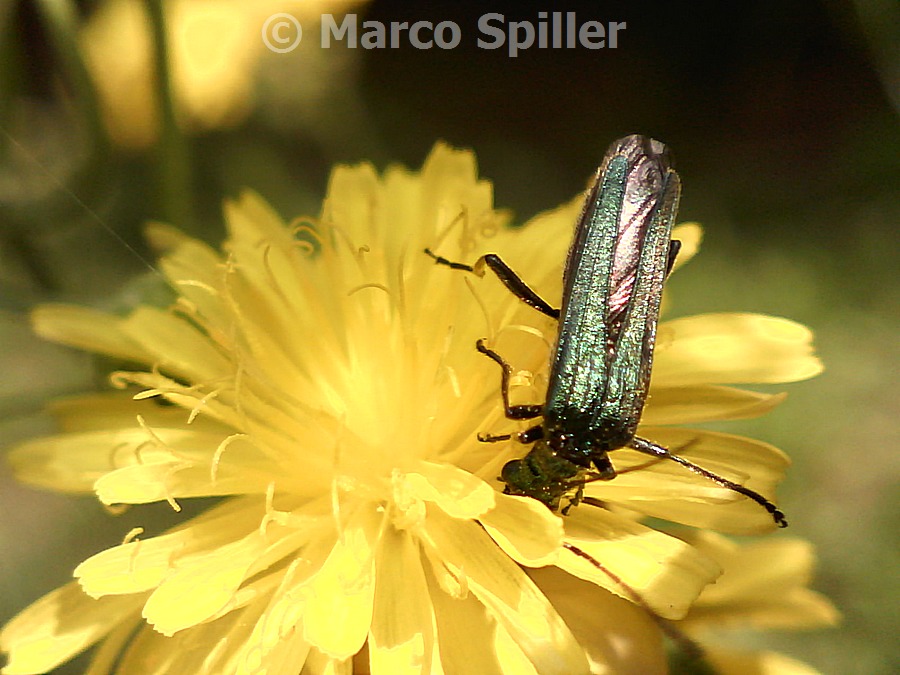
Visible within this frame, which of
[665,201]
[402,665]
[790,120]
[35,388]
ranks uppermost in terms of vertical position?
[790,120]

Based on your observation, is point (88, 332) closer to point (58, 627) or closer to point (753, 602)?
point (58, 627)

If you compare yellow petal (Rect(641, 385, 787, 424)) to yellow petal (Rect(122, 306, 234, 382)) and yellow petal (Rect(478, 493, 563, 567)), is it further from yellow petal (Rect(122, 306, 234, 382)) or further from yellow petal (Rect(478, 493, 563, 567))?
yellow petal (Rect(122, 306, 234, 382))

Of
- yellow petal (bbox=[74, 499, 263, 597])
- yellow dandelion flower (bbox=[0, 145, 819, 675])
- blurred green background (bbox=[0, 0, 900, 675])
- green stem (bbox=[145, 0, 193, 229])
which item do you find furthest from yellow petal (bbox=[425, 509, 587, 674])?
green stem (bbox=[145, 0, 193, 229])

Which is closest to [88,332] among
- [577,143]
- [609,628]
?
[609,628]

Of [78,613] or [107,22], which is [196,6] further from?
[78,613]

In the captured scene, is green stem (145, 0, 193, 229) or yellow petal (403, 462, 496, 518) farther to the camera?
green stem (145, 0, 193, 229)

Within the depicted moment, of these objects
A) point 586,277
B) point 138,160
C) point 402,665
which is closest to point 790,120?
point 586,277

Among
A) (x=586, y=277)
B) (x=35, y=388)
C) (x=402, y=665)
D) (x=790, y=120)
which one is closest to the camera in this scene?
(x=402, y=665)
